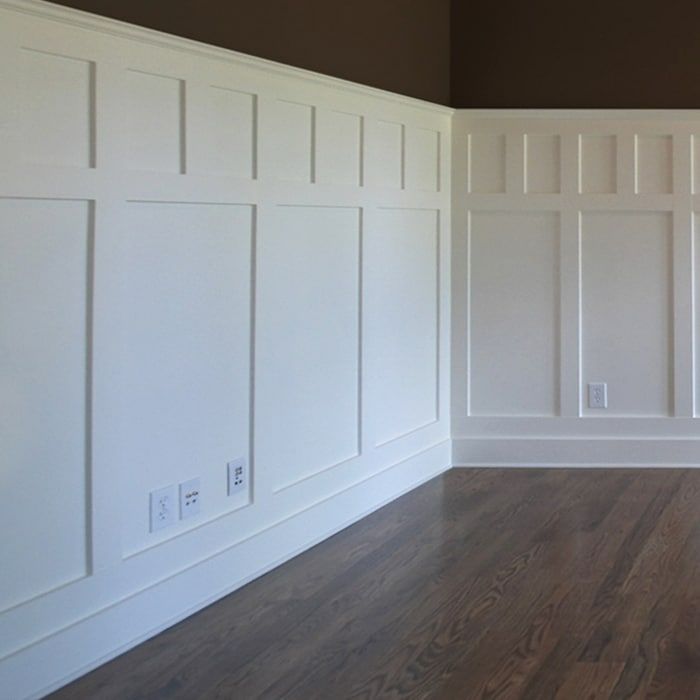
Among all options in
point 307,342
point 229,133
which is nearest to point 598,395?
point 307,342

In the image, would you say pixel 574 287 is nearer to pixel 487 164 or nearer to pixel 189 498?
pixel 487 164

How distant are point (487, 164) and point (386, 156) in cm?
82

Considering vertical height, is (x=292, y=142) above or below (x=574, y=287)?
above

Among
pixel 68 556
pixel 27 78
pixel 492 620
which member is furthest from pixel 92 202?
pixel 492 620

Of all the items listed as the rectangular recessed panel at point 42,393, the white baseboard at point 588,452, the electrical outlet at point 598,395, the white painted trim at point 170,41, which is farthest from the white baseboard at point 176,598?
the white painted trim at point 170,41

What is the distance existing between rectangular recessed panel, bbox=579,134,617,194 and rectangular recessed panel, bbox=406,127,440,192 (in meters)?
0.66

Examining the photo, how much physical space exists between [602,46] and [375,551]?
8.41 ft

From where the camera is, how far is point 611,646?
118 inches

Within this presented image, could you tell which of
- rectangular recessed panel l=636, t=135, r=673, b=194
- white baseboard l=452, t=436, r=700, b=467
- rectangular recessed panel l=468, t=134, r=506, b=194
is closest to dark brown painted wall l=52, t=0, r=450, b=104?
rectangular recessed panel l=468, t=134, r=506, b=194

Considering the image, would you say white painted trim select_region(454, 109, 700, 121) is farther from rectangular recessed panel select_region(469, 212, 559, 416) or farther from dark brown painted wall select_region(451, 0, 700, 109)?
rectangular recessed panel select_region(469, 212, 559, 416)

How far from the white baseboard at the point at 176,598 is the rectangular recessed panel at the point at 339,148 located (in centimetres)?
113

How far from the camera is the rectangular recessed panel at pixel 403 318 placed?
4371 mm

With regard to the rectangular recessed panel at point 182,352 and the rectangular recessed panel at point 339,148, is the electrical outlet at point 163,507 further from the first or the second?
the rectangular recessed panel at point 339,148

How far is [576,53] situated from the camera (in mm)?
5074
